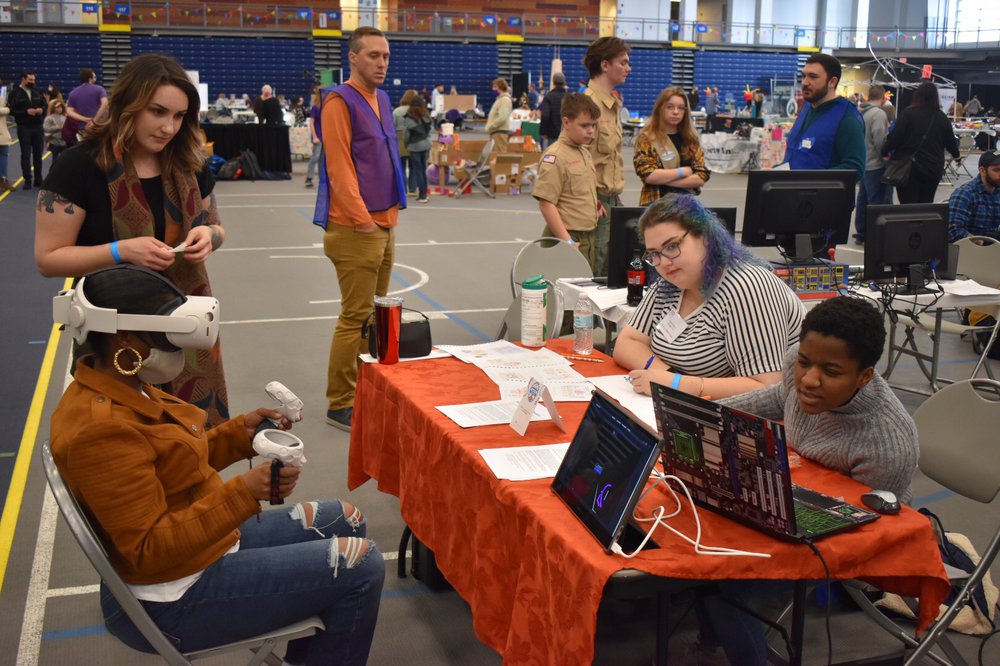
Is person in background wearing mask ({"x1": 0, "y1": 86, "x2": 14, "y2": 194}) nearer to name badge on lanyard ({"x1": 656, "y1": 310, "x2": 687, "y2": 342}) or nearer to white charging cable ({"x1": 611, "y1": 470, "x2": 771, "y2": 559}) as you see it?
name badge on lanyard ({"x1": 656, "y1": 310, "x2": 687, "y2": 342})

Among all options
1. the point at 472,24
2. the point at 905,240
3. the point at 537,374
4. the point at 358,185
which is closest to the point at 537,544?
the point at 537,374

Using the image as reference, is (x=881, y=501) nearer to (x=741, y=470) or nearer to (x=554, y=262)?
(x=741, y=470)

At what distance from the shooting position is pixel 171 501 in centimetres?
198

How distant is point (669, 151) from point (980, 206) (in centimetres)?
206

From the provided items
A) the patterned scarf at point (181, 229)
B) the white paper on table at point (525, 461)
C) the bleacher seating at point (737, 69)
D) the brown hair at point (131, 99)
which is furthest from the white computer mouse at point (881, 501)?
the bleacher seating at point (737, 69)

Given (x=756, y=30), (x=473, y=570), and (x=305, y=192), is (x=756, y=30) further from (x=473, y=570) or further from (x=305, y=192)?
(x=473, y=570)

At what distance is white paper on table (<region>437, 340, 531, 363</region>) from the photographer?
3393 mm

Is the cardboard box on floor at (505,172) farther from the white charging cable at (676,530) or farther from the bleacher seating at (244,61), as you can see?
the bleacher seating at (244,61)

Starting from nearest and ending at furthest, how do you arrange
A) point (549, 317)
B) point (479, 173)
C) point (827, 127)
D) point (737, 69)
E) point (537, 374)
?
point (537, 374) < point (549, 317) < point (827, 127) < point (479, 173) < point (737, 69)

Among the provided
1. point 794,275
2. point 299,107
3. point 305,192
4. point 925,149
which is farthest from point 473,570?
point 299,107

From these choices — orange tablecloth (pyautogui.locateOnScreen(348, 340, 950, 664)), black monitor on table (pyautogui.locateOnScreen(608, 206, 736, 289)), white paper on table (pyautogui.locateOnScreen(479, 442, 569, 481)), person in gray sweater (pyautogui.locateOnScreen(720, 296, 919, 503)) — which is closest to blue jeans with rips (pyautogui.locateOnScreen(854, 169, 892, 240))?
black monitor on table (pyautogui.locateOnScreen(608, 206, 736, 289))

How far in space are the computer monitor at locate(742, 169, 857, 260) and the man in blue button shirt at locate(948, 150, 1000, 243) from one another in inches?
73.3

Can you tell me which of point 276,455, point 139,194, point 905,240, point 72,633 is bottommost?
point 72,633

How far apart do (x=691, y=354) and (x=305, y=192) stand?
11951 millimetres
